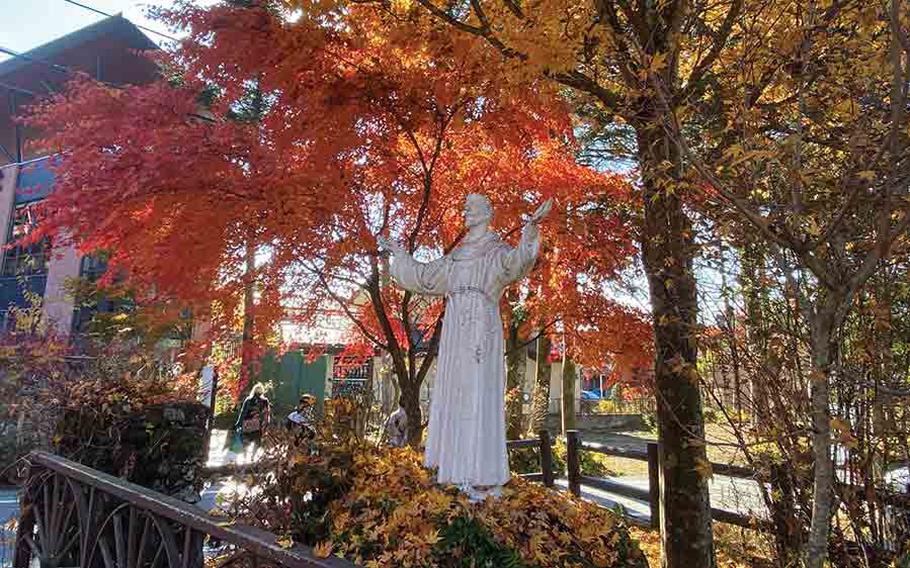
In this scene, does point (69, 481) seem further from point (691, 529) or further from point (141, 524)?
point (691, 529)

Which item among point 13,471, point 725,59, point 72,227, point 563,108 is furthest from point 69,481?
point 13,471

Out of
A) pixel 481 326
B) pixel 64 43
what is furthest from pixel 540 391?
pixel 64 43

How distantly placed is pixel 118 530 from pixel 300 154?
3.85 m

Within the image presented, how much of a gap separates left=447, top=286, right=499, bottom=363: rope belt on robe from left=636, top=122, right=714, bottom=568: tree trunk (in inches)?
64.3

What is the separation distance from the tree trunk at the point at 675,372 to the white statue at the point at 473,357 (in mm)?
1511

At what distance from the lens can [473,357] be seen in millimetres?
3752

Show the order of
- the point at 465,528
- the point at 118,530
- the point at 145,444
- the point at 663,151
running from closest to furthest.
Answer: the point at 465,528
the point at 118,530
the point at 663,151
the point at 145,444

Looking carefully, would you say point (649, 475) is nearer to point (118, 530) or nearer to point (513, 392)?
point (118, 530)

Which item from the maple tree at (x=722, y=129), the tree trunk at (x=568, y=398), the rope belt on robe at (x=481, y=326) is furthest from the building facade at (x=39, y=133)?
the maple tree at (x=722, y=129)

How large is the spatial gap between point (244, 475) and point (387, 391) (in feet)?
34.4

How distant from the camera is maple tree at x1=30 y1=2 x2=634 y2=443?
5.21m

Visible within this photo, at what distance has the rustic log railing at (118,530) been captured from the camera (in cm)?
289

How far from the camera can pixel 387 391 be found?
48.1 ft

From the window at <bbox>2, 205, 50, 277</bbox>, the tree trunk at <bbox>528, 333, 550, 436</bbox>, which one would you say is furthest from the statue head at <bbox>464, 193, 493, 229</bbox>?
the window at <bbox>2, 205, 50, 277</bbox>
